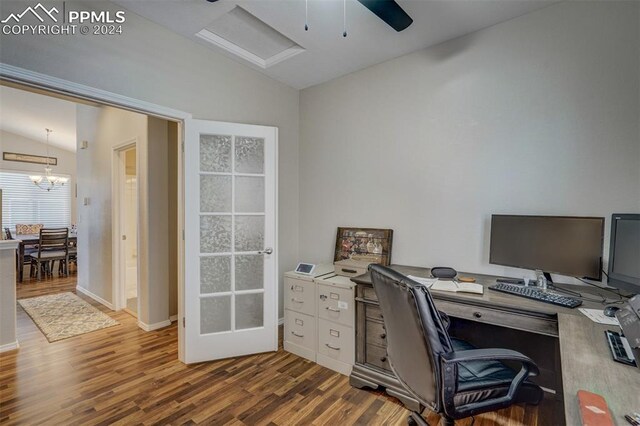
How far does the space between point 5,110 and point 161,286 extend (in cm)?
500

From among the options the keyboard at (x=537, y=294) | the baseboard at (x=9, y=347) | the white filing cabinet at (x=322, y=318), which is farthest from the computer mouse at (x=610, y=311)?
the baseboard at (x=9, y=347)

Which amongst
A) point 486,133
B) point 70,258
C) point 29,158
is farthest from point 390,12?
point 29,158

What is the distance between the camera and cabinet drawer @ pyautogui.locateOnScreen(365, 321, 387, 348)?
7.20 feet

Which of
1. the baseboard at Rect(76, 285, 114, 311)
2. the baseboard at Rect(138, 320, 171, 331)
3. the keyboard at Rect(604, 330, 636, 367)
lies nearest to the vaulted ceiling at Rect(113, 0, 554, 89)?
the keyboard at Rect(604, 330, 636, 367)

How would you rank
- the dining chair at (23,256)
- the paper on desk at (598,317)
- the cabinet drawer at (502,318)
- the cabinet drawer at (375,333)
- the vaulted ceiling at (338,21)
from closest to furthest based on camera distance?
1. the paper on desk at (598,317)
2. the cabinet drawer at (502,318)
3. the vaulted ceiling at (338,21)
4. the cabinet drawer at (375,333)
5. the dining chair at (23,256)

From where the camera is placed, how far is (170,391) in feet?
7.17

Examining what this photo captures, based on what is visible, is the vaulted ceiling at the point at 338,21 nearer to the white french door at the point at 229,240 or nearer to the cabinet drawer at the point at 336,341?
the white french door at the point at 229,240

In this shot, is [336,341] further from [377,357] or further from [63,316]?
[63,316]

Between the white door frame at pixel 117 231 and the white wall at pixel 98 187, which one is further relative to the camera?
the white door frame at pixel 117 231

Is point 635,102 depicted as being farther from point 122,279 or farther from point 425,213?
point 122,279

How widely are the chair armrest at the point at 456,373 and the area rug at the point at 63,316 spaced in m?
3.66

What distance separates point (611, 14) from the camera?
1.89m

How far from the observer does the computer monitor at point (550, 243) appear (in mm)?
1738

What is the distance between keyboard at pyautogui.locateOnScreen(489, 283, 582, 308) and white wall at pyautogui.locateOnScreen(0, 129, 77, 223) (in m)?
9.65
